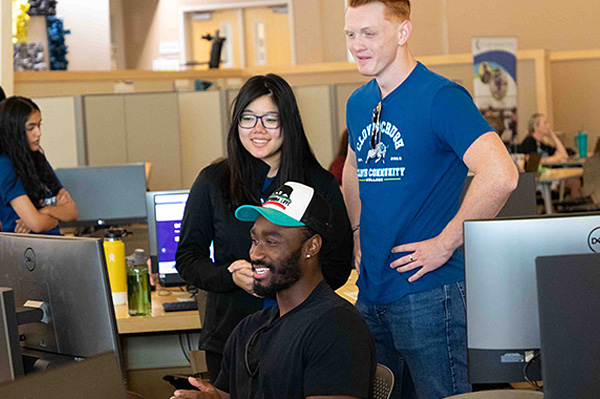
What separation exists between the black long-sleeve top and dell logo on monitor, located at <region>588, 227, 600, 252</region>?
71 cm

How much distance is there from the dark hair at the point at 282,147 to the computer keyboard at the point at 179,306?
984 millimetres

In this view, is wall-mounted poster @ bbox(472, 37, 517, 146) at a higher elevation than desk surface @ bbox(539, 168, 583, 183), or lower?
higher

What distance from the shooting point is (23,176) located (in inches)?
129

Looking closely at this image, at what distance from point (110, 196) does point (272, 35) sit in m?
8.95

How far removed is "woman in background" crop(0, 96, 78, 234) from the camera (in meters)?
3.23

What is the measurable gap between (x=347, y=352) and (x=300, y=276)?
19cm

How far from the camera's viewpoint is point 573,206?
24.8ft

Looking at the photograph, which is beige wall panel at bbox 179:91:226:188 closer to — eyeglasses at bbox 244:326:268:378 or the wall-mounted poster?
the wall-mounted poster

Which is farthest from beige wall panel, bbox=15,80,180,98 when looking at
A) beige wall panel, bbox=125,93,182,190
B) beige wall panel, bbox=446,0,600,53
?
beige wall panel, bbox=446,0,600,53

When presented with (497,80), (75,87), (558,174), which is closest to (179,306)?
(75,87)

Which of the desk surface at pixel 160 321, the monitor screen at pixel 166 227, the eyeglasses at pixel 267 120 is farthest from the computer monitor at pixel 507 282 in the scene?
the monitor screen at pixel 166 227

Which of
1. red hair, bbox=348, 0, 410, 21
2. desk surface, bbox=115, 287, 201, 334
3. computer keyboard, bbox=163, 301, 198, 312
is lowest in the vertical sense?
desk surface, bbox=115, 287, 201, 334

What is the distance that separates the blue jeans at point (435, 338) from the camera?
185 cm

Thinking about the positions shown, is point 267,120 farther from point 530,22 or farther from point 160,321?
point 530,22
